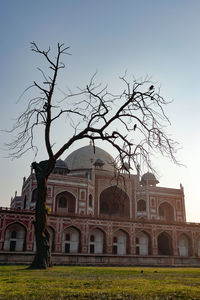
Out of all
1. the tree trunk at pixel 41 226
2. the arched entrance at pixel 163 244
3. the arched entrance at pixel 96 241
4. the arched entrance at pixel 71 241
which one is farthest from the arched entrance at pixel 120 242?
the tree trunk at pixel 41 226

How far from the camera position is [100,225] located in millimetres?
31281

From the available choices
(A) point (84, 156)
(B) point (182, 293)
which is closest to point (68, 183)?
(A) point (84, 156)

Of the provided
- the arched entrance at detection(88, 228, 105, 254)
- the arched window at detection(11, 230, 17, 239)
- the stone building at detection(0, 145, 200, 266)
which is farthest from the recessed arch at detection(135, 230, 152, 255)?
the arched window at detection(11, 230, 17, 239)

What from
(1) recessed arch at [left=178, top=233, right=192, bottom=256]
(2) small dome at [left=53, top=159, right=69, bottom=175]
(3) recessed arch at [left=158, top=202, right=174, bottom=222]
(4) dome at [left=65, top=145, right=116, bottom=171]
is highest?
(4) dome at [left=65, top=145, right=116, bottom=171]

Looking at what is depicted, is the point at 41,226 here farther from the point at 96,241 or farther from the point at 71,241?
the point at 96,241

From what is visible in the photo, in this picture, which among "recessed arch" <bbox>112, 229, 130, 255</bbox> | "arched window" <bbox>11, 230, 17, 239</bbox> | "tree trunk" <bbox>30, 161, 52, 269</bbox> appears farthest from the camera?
"recessed arch" <bbox>112, 229, 130, 255</bbox>

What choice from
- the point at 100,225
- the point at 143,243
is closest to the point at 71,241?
the point at 100,225

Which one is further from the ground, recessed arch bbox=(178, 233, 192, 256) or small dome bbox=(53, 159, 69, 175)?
small dome bbox=(53, 159, 69, 175)

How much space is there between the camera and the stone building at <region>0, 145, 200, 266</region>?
2800cm

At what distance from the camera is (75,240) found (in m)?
30.9

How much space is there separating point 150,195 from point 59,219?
15991 millimetres

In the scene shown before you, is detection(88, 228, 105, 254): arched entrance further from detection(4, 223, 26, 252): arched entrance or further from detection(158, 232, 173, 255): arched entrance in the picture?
detection(158, 232, 173, 255): arched entrance

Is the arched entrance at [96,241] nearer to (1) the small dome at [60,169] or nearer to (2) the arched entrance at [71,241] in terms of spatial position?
(2) the arched entrance at [71,241]

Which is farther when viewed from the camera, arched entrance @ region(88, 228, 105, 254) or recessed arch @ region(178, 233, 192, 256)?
recessed arch @ region(178, 233, 192, 256)
